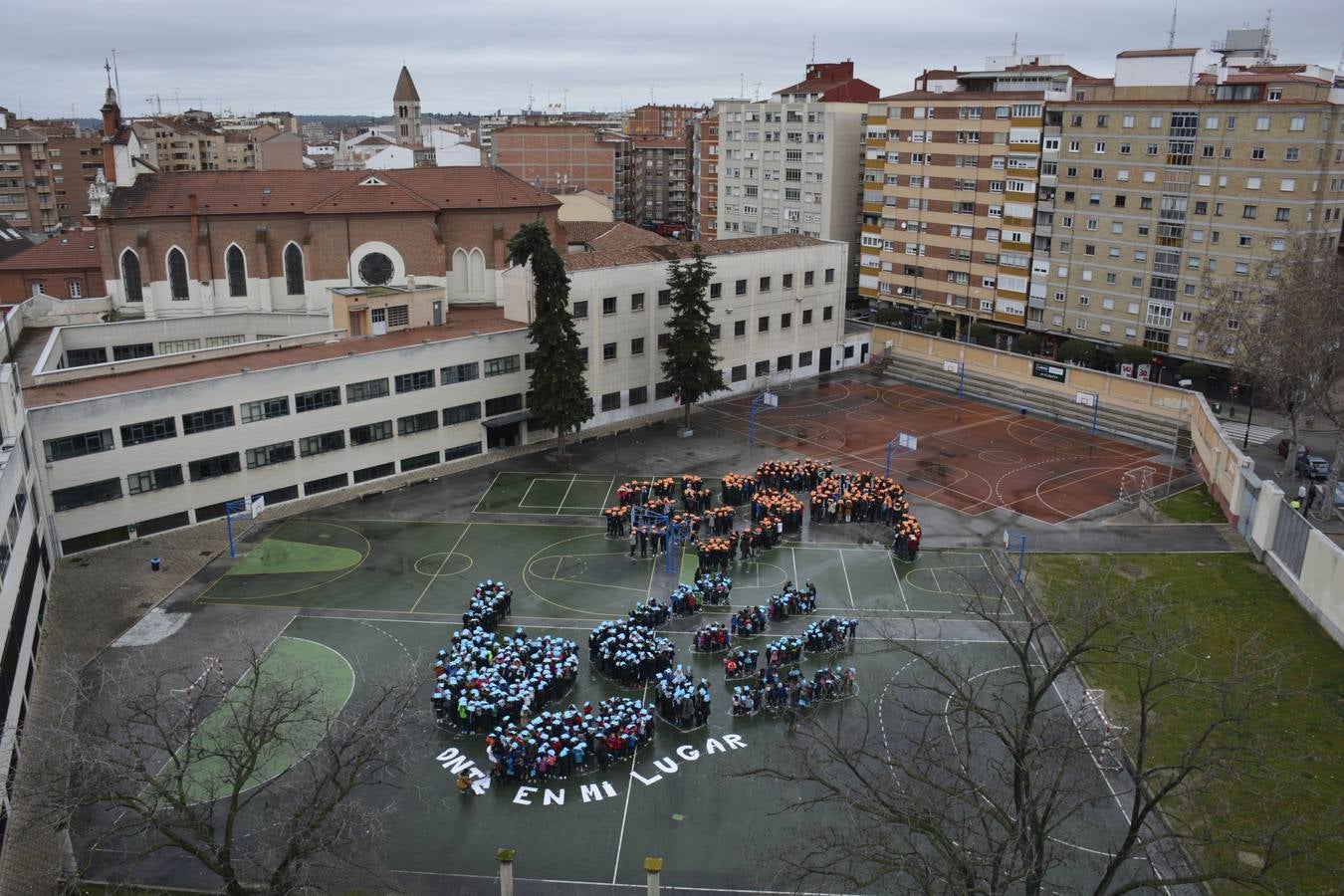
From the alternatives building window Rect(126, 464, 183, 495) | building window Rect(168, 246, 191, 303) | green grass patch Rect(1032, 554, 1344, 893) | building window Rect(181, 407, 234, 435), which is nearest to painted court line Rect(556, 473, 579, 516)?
building window Rect(181, 407, 234, 435)

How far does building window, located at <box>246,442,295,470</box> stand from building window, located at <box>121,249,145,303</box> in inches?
877

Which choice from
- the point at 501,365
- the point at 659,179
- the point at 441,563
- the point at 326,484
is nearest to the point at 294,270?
the point at 501,365

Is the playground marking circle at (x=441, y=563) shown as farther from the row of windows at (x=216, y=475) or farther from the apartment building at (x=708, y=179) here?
the apartment building at (x=708, y=179)

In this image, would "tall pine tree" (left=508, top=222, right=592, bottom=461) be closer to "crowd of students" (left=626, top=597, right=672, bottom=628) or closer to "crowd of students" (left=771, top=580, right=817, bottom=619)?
"crowd of students" (left=626, top=597, right=672, bottom=628)

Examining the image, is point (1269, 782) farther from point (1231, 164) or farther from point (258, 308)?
point (258, 308)

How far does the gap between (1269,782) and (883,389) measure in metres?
38.1

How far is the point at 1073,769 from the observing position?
24391 millimetres

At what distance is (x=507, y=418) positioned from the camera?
1871 inches

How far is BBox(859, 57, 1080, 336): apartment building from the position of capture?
64.8 meters

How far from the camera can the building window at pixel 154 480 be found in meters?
37.6

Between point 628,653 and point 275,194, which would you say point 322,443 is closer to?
point 628,653

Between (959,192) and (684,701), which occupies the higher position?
(959,192)

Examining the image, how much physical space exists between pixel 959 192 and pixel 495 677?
53.3 metres

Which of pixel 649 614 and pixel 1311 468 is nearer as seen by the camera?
pixel 649 614
